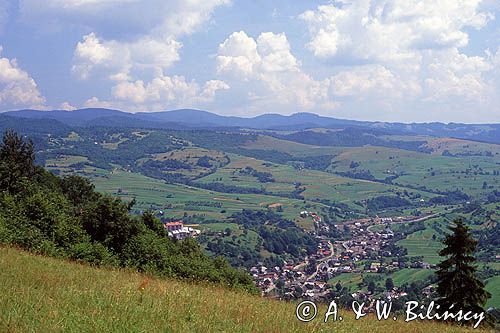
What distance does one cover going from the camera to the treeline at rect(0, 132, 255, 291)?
71.1ft

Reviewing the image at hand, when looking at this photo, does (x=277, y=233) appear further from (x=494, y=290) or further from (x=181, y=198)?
(x=494, y=290)

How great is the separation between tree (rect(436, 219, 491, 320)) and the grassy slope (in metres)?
9.63

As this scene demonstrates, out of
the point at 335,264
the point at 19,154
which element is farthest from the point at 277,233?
the point at 19,154

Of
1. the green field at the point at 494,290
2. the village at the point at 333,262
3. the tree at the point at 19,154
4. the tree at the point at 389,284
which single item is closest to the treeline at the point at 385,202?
the village at the point at 333,262

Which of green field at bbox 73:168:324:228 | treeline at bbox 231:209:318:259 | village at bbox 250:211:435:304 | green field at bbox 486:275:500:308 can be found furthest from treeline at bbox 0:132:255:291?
green field at bbox 73:168:324:228

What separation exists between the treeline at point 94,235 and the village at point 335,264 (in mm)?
31937

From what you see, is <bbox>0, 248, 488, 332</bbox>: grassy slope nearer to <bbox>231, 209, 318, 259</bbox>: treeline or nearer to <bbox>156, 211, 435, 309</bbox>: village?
<bbox>156, 211, 435, 309</bbox>: village

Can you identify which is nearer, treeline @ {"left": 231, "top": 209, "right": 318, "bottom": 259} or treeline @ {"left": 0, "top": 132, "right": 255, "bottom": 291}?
treeline @ {"left": 0, "top": 132, "right": 255, "bottom": 291}

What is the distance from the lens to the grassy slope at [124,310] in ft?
24.3

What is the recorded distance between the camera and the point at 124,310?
27.3ft

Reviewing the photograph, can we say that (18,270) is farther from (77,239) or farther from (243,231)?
(243,231)

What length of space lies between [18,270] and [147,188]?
17174 centimetres

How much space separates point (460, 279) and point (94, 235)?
19.9 m

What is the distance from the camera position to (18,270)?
37.5ft
